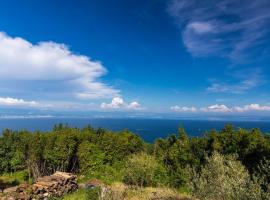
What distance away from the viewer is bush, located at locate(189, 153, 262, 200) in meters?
15.5

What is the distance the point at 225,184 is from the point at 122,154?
38.1m

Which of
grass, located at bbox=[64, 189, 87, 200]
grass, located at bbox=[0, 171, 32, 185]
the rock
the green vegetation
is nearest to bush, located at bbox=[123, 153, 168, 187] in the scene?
the green vegetation

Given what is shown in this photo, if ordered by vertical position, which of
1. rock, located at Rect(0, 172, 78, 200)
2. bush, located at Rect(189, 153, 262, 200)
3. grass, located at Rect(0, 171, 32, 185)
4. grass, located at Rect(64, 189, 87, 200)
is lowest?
grass, located at Rect(0, 171, 32, 185)

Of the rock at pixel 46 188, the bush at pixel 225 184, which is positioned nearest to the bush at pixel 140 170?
the rock at pixel 46 188

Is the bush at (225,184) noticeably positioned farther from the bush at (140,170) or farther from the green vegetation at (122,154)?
the green vegetation at (122,154)

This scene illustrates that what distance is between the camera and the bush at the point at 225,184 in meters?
15.5

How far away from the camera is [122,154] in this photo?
5394 cm

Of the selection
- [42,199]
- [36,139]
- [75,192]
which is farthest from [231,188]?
[36,139]

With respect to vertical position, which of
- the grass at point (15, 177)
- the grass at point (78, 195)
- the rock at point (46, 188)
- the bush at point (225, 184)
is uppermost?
the bush at point (225, 184)

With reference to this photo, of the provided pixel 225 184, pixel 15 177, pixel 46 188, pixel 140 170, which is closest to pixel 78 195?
pixel 46 188

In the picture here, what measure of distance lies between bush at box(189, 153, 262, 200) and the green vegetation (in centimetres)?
1632

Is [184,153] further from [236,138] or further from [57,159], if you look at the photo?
[57,159]

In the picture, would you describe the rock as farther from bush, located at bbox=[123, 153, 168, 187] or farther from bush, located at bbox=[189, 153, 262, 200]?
bush, located at bbox=[189, 153, 262, 200]

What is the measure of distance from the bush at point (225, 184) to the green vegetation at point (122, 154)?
16.3m
